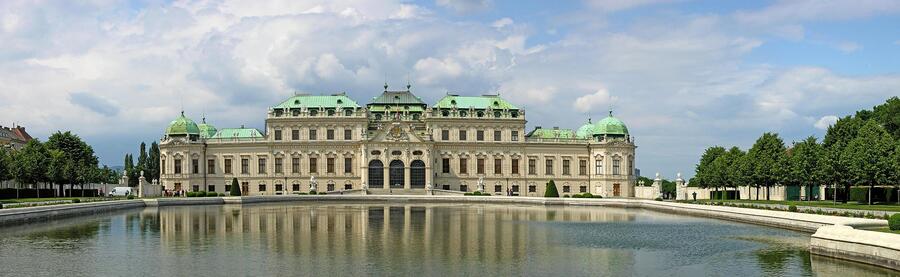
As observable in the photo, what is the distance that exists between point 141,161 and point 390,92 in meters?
47.0

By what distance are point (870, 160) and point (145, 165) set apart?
10240cm

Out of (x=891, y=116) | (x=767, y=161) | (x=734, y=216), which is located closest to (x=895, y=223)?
(x=734, y=216)

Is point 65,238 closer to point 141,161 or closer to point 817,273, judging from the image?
point 817,273

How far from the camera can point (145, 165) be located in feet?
430

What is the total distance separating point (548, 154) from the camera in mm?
109750

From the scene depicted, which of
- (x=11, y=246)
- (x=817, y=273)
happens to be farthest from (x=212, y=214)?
(x=817, y=273)

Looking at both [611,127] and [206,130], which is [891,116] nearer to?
[611,127]

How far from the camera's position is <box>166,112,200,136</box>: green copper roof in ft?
354

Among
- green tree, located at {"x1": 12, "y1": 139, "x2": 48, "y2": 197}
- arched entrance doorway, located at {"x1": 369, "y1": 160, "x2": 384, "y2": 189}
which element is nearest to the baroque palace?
arched entrance doorway, located at {"x1": 369, "y1": 160, "x2": 384, "y2": 189}

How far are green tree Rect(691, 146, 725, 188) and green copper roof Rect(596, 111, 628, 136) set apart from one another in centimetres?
1057

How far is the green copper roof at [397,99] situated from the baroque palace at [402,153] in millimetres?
1345

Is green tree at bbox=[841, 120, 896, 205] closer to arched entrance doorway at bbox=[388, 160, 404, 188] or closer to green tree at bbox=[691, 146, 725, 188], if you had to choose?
green tree at bbox=[691, 146, 725, 188]

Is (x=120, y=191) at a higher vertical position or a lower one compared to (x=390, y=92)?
lower

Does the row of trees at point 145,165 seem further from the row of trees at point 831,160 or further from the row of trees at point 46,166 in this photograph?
the row of trees at point 831,160
